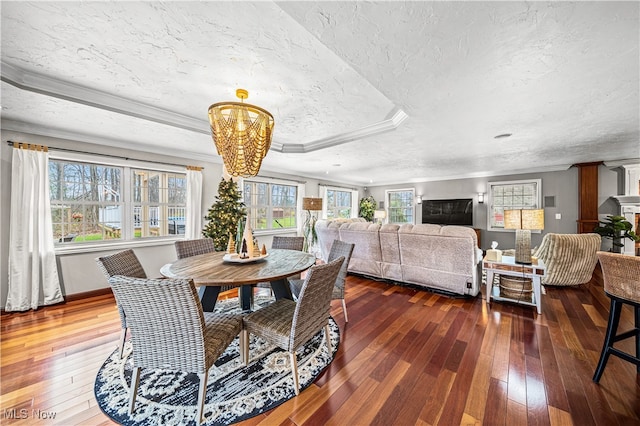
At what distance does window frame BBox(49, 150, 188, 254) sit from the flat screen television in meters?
6.62

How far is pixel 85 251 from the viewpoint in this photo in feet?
11.0

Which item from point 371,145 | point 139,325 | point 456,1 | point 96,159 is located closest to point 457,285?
point 371,145

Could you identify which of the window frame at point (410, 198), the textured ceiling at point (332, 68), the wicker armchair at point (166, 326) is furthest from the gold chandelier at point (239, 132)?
the window frame at point (410, 198)

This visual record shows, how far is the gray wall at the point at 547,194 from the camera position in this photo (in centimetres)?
499

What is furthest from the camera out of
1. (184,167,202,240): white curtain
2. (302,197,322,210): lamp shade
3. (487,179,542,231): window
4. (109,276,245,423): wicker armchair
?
(487,179,542,231): window

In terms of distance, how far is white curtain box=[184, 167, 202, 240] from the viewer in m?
4.25

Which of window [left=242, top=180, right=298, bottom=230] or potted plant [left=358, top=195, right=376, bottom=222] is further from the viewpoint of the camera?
potted plant [left=358, top=195, right=376, bottom=222]

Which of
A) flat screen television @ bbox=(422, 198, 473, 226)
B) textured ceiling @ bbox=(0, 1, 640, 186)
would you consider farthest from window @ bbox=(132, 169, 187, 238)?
flat screen television @ bbox=(422, 198, 473, 226)

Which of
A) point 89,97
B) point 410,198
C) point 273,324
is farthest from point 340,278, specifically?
point 410,198

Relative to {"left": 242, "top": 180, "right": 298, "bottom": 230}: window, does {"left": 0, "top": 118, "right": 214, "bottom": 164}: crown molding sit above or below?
above

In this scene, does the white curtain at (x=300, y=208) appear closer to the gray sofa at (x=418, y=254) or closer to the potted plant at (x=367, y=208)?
the gray sofa at (x=418, y=254)

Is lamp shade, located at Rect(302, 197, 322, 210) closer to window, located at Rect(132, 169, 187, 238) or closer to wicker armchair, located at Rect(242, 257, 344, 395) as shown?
window, located at Rect(132, 169, 187, 238)

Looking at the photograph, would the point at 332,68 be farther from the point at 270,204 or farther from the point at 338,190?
the point at 338,190

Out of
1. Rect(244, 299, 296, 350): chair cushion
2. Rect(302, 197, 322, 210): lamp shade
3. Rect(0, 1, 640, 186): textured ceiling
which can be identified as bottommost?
Rect(244, 299, 296, 350): chair cushion
